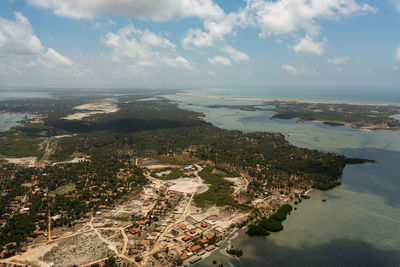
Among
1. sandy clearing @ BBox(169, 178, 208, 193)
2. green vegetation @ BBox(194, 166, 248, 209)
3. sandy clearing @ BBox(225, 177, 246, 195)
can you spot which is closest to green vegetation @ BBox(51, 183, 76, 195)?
sandy clearing @ BBox(169, 178, 208, 193)

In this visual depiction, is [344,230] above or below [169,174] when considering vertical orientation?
below

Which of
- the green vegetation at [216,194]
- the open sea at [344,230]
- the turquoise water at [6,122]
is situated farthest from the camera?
the turquoise water at [6,122]

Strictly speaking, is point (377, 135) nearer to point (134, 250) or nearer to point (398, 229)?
point (398, 229)

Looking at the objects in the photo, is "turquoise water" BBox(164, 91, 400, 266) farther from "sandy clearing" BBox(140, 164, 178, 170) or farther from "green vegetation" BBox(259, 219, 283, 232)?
"sandy clearing" BBox(140, 164, 178, 170)

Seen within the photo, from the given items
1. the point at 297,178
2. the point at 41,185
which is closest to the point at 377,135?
the point at 297,178

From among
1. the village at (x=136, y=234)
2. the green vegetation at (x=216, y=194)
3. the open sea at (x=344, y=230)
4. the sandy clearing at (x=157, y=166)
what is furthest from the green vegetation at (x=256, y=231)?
the sandy clearing at (x=157, y=166)

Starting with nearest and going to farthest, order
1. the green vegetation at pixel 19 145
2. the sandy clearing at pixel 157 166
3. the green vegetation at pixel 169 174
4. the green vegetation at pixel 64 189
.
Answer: the green vegetation at pixel 64 189 → the green vegetation at pixel 169 174 → the sandy clearing at pixel 157 166 → the green vegetation at pixel 19 145

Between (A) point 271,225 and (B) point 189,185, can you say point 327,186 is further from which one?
(B) point 189,185

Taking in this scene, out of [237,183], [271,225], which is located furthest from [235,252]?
[237,183]

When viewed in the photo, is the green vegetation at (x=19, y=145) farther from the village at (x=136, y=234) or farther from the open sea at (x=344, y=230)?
the open sea at (x=344, y=230)
